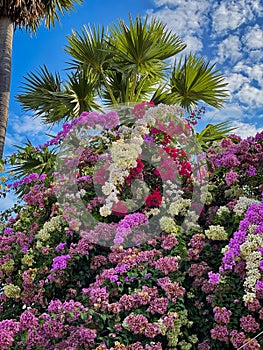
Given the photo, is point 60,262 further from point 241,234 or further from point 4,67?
point 4,67

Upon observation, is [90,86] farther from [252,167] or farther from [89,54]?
[252,167]

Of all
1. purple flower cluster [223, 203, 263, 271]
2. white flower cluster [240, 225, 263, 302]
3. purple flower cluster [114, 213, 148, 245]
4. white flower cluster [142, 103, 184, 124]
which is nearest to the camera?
white flower cluster [240, 225, 263, 302]

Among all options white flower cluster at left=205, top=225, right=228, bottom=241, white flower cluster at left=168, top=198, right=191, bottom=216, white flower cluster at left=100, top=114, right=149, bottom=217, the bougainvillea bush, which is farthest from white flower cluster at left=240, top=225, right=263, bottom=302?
white flower cluster at left=100, top=114, right=149, bottom=217

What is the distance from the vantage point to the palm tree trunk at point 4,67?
718 centimetres

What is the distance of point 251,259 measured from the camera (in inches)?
110

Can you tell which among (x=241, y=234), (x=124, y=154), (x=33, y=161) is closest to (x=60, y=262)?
(x=124, y=154)

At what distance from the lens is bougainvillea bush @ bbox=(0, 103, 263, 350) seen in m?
2.79

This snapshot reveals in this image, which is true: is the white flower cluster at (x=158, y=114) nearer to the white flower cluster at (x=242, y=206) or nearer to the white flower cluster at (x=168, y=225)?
the white flower cluster at (x=168, y=225)

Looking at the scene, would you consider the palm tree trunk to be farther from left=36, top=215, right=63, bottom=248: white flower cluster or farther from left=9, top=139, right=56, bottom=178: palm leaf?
left=36, top=215, right=63, bottom=248: white flower cluster

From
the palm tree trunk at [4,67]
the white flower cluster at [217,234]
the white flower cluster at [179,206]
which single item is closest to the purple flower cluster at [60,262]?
the white flower cluster at [179,206]

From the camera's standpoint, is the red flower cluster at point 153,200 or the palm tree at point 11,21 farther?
the palm tree at point 11,21

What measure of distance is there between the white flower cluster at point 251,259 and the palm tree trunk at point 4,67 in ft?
16.1

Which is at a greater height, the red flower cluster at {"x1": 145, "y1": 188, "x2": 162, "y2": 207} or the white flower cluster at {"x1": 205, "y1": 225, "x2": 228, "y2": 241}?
the red flower cluster at {"x1": 145, "y1": 188, "x2": 162, "y2": 207}

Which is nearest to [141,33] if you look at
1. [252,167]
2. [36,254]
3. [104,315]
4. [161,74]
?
[161,74]
